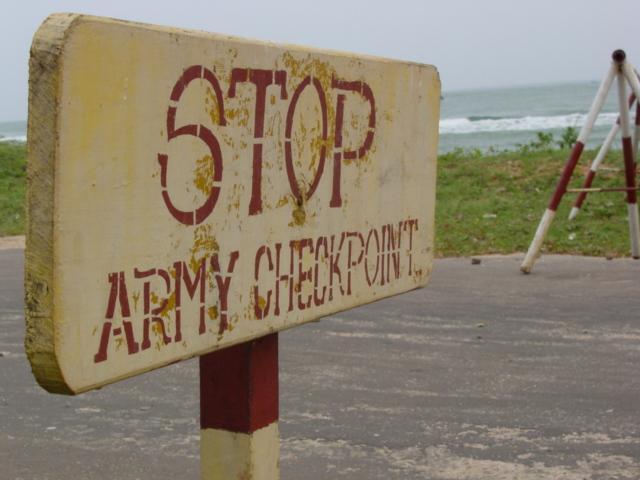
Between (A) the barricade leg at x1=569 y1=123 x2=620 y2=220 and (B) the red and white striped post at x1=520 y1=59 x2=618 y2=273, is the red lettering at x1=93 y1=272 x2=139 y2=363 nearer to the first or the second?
(B) the red and white striped post at x1=520 y1=59 x2=618 y2=273

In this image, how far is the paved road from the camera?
4.20 metres

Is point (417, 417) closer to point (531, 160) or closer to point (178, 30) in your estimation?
point (178, 30)

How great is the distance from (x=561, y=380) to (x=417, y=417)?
953mm

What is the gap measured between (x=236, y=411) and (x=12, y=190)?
1205 cm

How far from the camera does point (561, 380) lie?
5379 millimetres

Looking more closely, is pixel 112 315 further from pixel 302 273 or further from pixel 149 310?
pixel 302 273

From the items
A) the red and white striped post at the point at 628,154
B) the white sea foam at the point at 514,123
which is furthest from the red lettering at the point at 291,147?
the white sea foam at the point at 514,123

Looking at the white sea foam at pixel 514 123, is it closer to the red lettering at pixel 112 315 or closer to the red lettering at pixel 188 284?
the red lettering at pixel 188 284

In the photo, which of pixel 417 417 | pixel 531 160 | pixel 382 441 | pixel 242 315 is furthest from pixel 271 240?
pixel 531 160

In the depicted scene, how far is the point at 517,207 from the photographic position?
11453 mm

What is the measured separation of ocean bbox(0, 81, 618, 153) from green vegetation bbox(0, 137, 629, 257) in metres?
20.4

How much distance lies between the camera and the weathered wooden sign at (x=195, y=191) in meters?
1.83

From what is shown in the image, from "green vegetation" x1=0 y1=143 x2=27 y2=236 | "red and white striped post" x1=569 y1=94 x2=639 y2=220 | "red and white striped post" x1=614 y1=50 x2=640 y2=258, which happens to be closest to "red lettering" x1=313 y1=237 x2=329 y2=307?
"red and white striped post" x1=614 y1=50 x2=640 y2=258

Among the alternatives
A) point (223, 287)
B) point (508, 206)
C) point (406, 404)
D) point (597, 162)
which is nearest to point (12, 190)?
point (508, 206)
